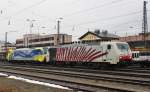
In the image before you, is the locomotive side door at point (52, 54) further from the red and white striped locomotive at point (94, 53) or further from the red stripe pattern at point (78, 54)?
the red stripe pattern at point (78, 54)

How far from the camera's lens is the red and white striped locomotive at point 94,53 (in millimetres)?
31797

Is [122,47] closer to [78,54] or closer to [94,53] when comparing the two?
[94,53]

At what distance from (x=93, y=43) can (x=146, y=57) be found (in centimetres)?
745

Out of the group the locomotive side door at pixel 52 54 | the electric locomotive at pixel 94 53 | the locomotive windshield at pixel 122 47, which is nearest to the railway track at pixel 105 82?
the electric locomotive at pixel 94 53

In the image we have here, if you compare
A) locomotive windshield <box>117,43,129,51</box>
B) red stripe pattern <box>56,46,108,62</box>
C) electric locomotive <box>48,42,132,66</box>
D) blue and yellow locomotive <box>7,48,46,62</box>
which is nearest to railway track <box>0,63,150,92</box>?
electric locomotive <box>48,42,132,66</box>

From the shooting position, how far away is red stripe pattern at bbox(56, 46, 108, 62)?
34469 millimetres

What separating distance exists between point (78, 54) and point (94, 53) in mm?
4129

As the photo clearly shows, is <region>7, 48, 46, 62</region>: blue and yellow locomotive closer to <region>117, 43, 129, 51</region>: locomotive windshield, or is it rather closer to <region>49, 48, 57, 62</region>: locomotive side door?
<region>49, 48, 57, 62</region>: locomotive side door

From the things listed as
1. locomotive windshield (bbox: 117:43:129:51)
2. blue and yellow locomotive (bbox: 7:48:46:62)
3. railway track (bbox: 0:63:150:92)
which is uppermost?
locomotive windshield (bbox: 117:43:129:51)

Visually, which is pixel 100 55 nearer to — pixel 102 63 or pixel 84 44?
pixel 102 63

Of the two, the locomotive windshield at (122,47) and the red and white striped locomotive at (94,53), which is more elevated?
the locomotive windshield at (122,47)

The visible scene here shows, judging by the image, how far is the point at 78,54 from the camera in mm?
38156

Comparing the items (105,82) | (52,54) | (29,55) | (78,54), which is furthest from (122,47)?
(29,55)

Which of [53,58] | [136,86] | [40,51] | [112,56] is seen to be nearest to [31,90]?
[136,86]
